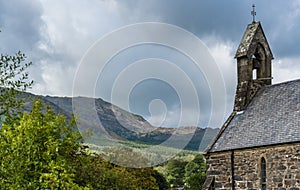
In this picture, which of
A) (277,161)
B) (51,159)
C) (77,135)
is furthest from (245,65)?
(51,159)

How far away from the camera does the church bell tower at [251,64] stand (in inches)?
1187

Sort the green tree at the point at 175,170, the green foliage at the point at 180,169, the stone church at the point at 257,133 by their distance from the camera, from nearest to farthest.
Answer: the stone church at the point at 257,133
the green foliage at the point at 180,169
the green tree at the point at 175,170

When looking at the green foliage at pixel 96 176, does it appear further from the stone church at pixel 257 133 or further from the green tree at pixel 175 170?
the green tree at pixel 175 170

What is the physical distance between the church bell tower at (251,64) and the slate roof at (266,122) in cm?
64

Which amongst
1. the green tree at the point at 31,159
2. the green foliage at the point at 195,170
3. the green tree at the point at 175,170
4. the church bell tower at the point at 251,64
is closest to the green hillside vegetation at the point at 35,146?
the green tree at the point at 31,159

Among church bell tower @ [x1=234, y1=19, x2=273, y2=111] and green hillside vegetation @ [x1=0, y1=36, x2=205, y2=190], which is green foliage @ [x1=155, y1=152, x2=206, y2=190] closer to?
church bell tower @ [x1=234, y1=19, x2=273, y2=111]

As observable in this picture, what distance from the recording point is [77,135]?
707 inches

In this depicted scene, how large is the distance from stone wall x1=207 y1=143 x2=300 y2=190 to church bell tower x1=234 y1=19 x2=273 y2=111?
4.33 metres

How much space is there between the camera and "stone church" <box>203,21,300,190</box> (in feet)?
76.1

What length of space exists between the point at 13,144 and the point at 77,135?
3690 millimetres

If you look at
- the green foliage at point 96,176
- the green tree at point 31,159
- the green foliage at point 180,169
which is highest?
the green foliage at point 180,169

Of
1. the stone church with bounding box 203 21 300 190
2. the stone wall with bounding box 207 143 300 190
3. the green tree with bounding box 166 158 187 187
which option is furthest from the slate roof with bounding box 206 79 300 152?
the green tree with bounding box 166 158 187 187

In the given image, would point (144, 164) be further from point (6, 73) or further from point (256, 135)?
point (6, 73)

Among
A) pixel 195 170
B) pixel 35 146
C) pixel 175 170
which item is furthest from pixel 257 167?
pixel 175 170
